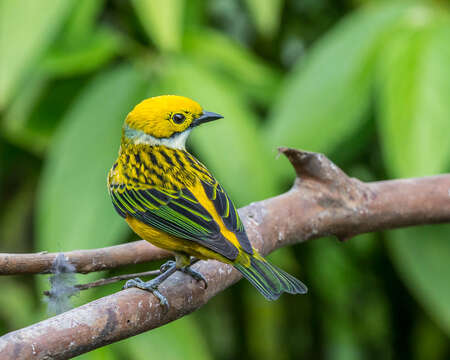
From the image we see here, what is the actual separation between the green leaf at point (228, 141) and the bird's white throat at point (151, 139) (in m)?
0.70

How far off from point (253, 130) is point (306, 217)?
3.32 feet

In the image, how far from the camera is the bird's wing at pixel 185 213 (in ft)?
5.74

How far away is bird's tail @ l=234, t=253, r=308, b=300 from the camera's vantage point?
1684 mm

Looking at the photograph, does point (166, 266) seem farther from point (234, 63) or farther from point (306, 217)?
point (234, 63)

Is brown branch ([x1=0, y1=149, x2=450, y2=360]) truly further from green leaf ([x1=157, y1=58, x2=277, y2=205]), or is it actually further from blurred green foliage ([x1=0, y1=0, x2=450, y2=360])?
green leaf ([x1=157, y1=58, x2=277, y2=205])

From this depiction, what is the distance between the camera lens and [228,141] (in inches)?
115

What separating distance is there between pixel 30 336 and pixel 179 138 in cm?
89

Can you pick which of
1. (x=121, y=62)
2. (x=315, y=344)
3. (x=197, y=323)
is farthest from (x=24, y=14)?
(x=315, y=344)

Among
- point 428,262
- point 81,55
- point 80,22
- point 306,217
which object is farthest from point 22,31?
point 428,262

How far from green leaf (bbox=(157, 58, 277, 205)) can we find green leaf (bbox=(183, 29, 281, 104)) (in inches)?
13.0

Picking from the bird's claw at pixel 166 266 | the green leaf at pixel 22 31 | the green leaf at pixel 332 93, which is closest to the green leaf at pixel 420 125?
the green leaf at pixel 332 93

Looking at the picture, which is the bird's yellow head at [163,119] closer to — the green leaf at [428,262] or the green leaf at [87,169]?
the green leaf at [87,169]

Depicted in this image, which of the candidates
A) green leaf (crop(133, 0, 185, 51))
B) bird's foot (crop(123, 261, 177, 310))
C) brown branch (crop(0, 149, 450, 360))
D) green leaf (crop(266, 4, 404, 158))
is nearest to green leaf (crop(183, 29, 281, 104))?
green leaf (crop(266, 4, 404, 158))

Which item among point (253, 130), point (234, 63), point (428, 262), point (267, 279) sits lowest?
point (428, 262)
